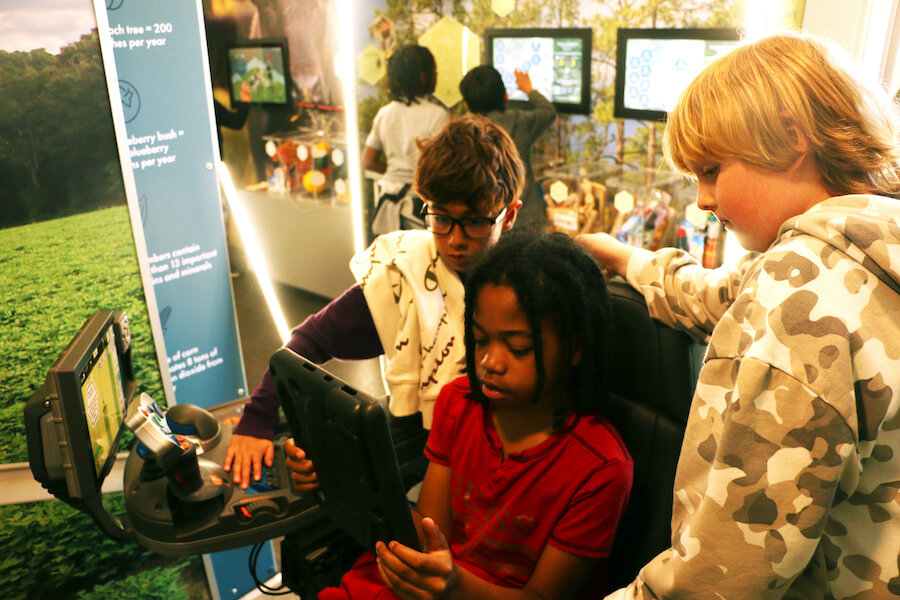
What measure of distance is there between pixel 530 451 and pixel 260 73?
390 centimetres

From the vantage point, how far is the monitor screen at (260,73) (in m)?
4.32

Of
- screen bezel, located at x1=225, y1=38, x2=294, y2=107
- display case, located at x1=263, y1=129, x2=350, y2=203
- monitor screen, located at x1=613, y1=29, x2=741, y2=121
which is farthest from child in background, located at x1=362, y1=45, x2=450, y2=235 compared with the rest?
monitor screen, located at x1=613, y1=29, x2=741, y2=121

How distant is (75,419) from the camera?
121 centimetres

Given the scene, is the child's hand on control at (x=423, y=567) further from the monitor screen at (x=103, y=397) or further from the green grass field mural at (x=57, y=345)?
the green grass field mural at (x=57, y=345)

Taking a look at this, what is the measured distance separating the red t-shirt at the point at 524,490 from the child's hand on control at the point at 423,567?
159 mm

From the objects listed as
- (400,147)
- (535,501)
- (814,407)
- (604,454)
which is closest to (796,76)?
(814,407)

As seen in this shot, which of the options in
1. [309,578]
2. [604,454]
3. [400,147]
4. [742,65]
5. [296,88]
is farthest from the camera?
[296,88]

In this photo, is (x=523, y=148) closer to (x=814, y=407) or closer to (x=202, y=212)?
(x=202, y=212)

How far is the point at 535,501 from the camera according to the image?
1.17m

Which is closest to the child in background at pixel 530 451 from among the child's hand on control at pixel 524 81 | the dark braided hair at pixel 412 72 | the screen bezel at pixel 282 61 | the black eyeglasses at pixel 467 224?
the black eyeglasses at pixel 467 224

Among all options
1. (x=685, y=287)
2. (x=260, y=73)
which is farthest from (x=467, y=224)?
(x=260, y=73)

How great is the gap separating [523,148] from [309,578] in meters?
2.56

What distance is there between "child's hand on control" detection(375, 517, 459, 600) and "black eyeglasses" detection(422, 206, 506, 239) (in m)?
0.60

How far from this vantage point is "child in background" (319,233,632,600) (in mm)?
1113
